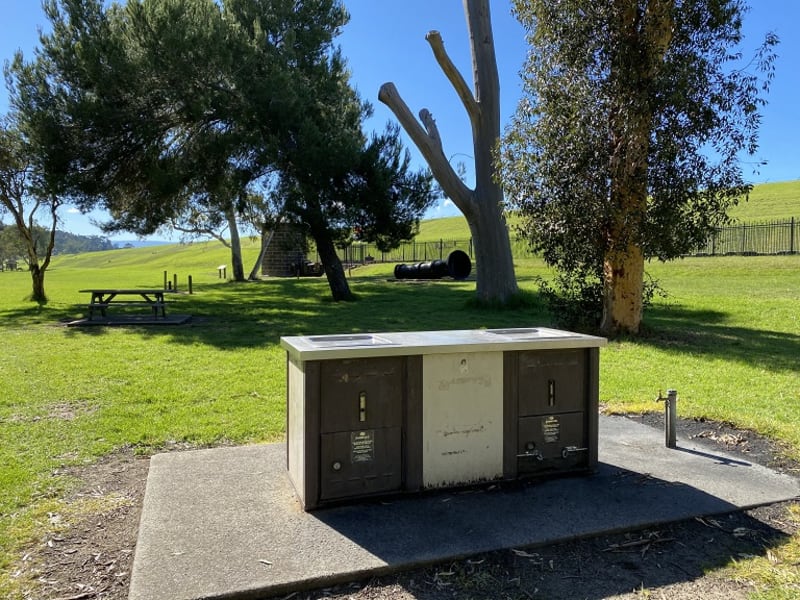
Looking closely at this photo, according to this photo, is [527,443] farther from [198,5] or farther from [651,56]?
[198,5]

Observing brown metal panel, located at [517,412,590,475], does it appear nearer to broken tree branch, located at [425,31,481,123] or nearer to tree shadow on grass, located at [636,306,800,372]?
tree shadow on grass, located at [636,306,800,372]

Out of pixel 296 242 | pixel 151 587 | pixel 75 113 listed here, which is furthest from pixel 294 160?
pixel 151 587

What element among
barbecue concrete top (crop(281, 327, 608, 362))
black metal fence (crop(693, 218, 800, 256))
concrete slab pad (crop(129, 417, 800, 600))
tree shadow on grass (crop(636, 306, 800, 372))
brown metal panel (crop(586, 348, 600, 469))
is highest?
black metal fence (crop(693, 218, 800, 256))

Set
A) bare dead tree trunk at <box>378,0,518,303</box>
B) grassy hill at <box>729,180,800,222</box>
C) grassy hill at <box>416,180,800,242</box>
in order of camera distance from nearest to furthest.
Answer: bare dead tree trunk at <box>378,0,518,303</box>, grassy hill at <box>729,180,800,222</box>, grassy hill at <box>416,180,800,242</box>

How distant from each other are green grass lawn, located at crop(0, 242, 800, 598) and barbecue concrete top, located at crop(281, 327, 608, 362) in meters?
1.56

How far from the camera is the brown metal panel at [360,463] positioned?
3252 millimetres

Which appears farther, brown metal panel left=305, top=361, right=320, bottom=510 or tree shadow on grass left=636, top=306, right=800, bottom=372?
tree shadow on grass left=636, top=306, right=800, bottom=372

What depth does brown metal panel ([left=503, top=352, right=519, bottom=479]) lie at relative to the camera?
3602mm

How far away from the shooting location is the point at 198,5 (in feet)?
51.8

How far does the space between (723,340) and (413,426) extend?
789cm

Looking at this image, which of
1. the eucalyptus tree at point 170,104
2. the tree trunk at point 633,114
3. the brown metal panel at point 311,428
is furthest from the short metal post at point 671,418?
the eucalyptus tree at point 170,104

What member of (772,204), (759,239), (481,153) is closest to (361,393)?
(481,153)

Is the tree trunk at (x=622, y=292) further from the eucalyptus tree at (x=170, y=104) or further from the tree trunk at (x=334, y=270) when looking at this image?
the tree trunk at (x=334, y=270)

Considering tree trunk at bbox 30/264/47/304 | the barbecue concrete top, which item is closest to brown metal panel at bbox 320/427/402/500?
the barbecue concrete top
